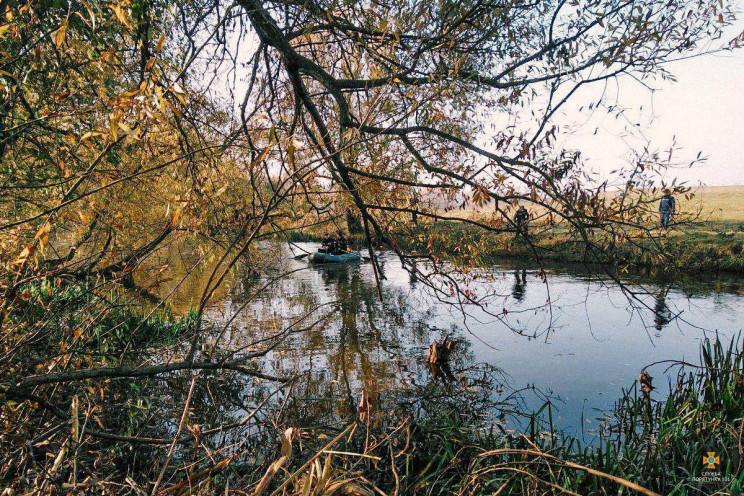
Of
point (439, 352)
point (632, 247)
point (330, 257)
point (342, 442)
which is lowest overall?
point (439, 352)

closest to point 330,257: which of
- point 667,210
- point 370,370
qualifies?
point 370,370

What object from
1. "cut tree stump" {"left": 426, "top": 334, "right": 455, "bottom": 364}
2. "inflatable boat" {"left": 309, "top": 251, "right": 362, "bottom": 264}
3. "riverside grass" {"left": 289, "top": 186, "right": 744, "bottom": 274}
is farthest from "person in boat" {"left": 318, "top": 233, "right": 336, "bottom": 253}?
"cut tree stump" {"left": 426, "top": 334, "right": 455, "bottom": 364}

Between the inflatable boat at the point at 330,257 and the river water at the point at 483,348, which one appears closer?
the river water at the point at 483,348

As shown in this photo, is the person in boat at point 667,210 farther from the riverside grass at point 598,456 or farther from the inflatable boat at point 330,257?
the inflatable boat at point 330,257

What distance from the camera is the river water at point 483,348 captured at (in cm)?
675

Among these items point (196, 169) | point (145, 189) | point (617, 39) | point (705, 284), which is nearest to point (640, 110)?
point (617, 39)

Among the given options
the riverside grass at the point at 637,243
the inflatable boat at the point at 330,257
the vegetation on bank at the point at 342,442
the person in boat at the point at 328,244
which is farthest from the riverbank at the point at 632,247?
the inflatable boat at the point at 330,257

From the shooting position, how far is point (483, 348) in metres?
10.1

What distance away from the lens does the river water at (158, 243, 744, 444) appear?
266 inches

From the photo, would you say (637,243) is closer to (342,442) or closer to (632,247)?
(342,442)

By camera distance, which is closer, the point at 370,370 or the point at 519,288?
the point at 370,370

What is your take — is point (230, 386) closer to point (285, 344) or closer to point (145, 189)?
point (285, 344)

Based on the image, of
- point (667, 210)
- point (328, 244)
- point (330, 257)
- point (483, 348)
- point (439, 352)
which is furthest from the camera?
point (328, 244)

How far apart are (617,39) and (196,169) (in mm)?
4021
